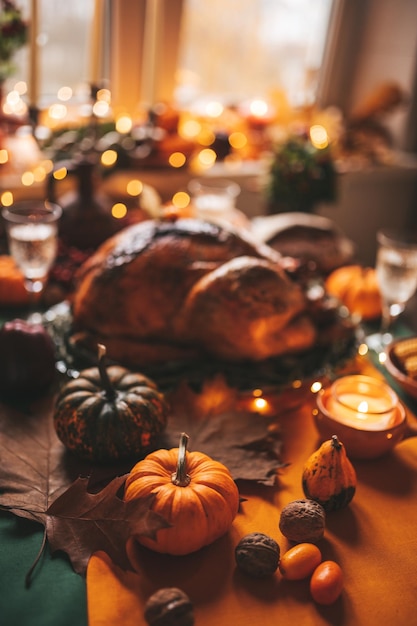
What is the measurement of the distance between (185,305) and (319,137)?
4.97ft

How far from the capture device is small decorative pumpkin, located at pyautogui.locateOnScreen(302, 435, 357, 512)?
0.94 metres

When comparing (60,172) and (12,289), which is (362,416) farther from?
(60,172)

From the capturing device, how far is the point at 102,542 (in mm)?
837

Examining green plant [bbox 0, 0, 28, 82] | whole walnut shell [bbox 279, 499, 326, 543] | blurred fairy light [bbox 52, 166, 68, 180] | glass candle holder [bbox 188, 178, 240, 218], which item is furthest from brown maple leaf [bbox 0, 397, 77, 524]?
green plant [bbox 0, 0, 28, 82]

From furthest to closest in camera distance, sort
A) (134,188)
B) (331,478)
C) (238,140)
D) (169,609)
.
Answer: (238,140) → (134,188) → (331,478) → (169,609)

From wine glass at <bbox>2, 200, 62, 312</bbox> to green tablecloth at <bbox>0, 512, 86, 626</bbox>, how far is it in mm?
660

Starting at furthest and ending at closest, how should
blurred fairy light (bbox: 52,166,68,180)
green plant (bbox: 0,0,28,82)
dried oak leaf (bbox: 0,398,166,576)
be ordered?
green plant (bbox: 0,0,28,82) → blurred fairy light (bbox: 52,166,68,180) → dried oak leaf (bbox: 0,398,166,576)

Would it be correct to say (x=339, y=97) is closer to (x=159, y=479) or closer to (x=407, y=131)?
(x=407, y=131)

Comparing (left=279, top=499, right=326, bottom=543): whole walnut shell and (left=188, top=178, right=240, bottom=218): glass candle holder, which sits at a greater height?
(left=188, top=178, right=240, bottom=218): glass candle holder

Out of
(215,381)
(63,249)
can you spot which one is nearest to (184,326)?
(215,381)

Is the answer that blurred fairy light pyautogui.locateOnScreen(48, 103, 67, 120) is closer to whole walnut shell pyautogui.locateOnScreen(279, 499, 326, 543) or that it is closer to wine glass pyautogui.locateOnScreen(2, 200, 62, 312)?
wine glass pyautogui.locateOnScreen(2, 200, 62, 312)

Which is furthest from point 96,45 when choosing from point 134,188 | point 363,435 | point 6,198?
point 363,435

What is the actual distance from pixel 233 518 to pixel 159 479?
0.12 metres

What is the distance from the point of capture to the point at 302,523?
88 cm
